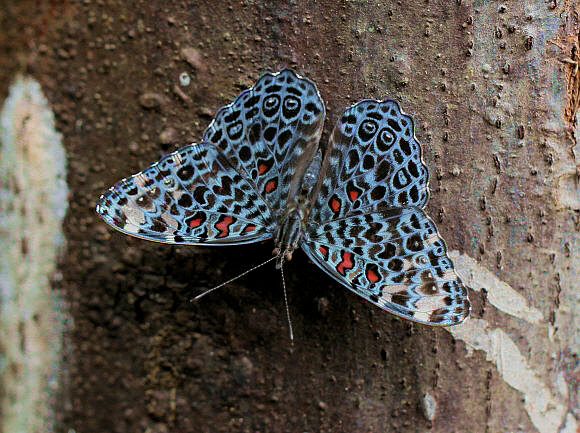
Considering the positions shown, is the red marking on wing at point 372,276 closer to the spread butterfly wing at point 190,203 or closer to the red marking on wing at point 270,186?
the spread butterfly wing at point 190,203

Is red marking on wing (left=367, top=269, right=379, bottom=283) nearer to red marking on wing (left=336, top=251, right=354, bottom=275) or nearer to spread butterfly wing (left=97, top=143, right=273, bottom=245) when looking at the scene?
red marking on wing (left=336, top=251, right=354, bottom=275)

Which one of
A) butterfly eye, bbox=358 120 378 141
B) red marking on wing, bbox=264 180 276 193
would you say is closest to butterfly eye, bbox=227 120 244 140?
red marking on wing, bbox=264 180 276 193

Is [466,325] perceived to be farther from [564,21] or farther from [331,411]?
[564,21]

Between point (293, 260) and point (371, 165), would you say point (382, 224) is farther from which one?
point (293, 260)

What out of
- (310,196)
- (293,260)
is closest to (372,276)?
(293,260)

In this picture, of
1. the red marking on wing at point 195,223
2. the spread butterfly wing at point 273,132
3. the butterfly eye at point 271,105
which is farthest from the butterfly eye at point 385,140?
the red marking on wing at point 195,223

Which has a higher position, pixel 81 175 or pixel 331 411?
pixel 81 175

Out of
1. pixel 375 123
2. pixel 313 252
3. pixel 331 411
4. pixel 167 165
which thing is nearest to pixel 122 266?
pixel 167 165
